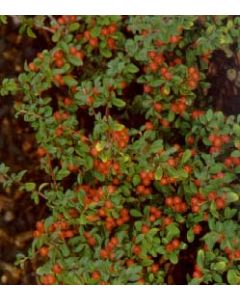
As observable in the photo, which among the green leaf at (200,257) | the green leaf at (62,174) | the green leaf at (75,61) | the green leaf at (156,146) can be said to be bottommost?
the green leaf at (200,257)

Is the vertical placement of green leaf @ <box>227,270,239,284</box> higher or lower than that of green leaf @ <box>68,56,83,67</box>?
lower

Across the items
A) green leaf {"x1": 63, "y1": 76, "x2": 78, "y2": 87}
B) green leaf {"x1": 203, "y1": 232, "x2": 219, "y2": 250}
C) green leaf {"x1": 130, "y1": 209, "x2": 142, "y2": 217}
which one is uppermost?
green leaf {"x1": 63, "y1": 76, "x2": 78, "y2": 87}

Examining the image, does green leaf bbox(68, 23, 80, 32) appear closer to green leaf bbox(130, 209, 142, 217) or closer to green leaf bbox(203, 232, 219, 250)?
green leaf bbox(130, 209, 142, 217)

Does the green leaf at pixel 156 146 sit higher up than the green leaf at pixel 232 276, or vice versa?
the green leaf at pixel 156 146

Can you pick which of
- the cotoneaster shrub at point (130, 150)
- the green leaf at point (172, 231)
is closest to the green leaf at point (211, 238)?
the cotoneaster shrub at point (130, 150)

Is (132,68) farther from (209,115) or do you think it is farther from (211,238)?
(211,238)

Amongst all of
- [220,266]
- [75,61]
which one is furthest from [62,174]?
[220,266]

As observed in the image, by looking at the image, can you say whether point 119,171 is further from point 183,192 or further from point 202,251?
point 202,251

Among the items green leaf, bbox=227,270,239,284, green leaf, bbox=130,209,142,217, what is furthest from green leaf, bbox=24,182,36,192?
green leaf, bbox=227,270,239,284

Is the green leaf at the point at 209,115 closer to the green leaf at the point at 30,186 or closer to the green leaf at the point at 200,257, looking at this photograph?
the green leaf at the point at 200,257
